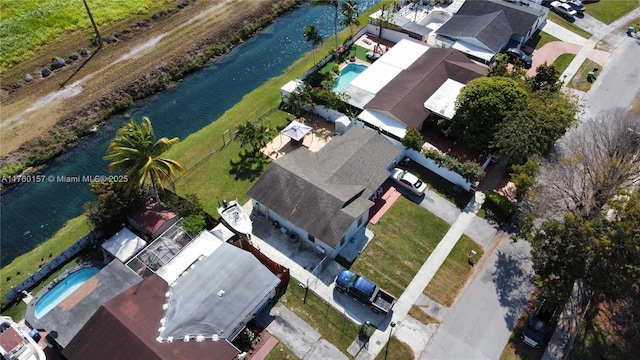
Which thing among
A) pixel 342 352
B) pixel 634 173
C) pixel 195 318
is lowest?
pixel 342 352

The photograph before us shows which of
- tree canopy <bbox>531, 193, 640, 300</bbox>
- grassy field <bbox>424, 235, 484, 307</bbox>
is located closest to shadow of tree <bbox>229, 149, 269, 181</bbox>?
grassy field <bbox>424, 235, 484, 307</bbox>

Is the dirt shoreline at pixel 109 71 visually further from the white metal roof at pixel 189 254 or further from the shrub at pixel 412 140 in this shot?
the shrub at pixel 412 140

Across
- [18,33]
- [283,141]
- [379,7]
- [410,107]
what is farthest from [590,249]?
[18,33]

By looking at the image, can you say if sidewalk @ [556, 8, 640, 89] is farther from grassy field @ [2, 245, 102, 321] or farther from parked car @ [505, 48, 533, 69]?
grassy field @ [2, 245, 102, 321]

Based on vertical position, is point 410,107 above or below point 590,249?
below

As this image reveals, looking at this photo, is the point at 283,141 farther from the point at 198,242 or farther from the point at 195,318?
the point at 195,318

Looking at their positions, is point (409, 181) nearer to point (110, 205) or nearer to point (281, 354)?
point (281, 354)
